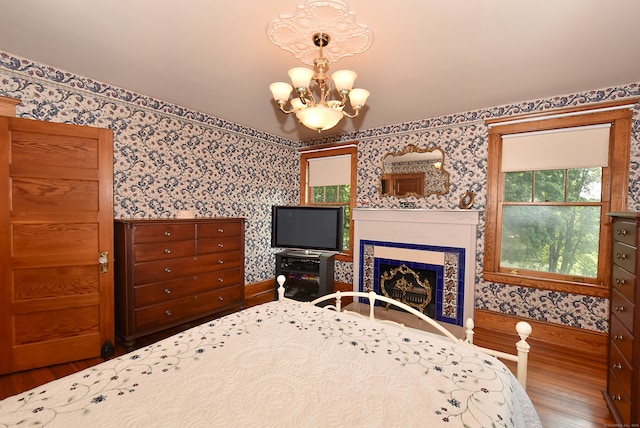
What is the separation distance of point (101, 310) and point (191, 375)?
6.62 ft

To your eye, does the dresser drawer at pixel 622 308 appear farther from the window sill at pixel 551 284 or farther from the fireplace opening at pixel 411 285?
the fireplace opening at pixel 411 285

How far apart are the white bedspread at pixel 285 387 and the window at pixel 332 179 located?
3.08 m

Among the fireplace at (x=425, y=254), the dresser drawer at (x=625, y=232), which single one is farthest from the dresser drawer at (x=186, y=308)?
the dresser drawer at (x=625, y=232)

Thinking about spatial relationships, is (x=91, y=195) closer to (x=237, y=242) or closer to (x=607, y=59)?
(x=237, y=242)

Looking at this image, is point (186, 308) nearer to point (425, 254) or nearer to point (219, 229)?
point (219, 229)

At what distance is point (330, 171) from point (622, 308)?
3.71 meters

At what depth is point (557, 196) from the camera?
3170mm

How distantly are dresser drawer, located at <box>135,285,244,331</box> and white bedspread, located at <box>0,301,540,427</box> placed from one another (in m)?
1.62

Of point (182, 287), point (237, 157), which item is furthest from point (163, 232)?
point (237, 157)

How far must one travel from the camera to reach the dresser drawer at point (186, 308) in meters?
2.86

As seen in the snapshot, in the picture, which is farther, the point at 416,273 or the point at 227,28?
the point at 416,273

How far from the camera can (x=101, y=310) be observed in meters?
2.62

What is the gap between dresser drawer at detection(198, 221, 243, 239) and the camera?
130 inches

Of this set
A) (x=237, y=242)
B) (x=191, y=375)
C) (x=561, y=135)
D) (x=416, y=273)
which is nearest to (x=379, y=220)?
(x=416, y=273)
